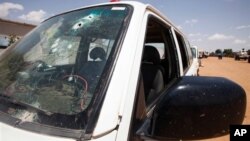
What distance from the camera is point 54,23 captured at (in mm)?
2197

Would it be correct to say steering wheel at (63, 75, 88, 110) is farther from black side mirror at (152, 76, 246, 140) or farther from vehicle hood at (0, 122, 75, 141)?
black side mirror at (152, 76, 246, 140)

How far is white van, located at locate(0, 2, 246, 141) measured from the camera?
49.5 inches

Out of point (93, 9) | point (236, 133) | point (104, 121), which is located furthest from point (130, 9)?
point (236, 133)

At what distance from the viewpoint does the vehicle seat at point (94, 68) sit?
1439 mm

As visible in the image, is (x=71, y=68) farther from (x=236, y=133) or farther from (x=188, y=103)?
(x=236, y=133)

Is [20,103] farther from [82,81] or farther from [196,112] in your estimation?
[196,112]

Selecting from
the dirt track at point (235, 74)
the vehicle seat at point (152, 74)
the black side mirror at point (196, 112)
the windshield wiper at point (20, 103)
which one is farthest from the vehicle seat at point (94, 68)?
the dirt track at point (235, 74)

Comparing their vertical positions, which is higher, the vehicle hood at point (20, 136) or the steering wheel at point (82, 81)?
the steering wheel at point (82, 81)

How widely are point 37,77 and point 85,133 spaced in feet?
2.11

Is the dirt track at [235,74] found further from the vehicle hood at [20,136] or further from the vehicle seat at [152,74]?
the vehicle hood at [20,136]

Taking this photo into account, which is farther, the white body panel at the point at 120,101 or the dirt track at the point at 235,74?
the dirt track at the point at 235,74

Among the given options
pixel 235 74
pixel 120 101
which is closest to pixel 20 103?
pixel 120 101

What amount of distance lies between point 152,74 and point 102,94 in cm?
176

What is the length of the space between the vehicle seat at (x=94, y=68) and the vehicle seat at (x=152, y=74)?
1.03 m
